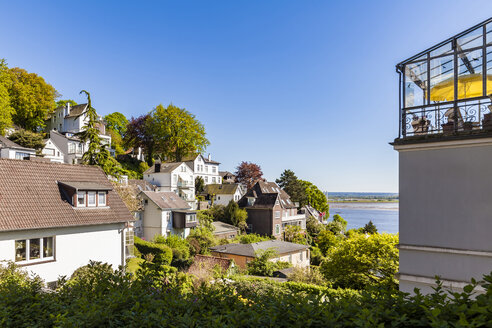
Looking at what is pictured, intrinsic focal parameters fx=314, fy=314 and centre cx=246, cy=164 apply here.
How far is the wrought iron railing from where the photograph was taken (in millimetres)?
6535

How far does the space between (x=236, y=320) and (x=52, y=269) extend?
1403 centimetres

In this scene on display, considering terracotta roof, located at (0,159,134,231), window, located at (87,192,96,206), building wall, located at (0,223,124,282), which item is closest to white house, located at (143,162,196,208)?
terracotta roof, located at (0,159,134,231)

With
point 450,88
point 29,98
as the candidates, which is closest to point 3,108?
point 29,98

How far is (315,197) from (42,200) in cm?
5973

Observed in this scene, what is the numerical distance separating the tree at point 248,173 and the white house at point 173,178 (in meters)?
20.3

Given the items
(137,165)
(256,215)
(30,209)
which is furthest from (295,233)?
(30,209)

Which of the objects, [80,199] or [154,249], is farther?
[154,249]

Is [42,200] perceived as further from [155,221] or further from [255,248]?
[155,221]

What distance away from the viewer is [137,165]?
192 feet

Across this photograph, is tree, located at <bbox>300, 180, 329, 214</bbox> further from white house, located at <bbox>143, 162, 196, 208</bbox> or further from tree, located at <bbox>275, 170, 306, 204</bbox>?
white house, located at <bbox>143, 162, 196, 208</bbox>

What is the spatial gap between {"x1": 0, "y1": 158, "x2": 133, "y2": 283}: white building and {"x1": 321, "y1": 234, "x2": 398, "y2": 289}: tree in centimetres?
1211

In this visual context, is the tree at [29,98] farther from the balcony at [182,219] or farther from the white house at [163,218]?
the balcony at [182,219]

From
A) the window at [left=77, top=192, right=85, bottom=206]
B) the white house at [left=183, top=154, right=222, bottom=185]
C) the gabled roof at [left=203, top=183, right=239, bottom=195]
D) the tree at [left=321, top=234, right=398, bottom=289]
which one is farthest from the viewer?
the white house at [left=183, top=154, right=222, bottom=185]

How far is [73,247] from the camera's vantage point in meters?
14.7
